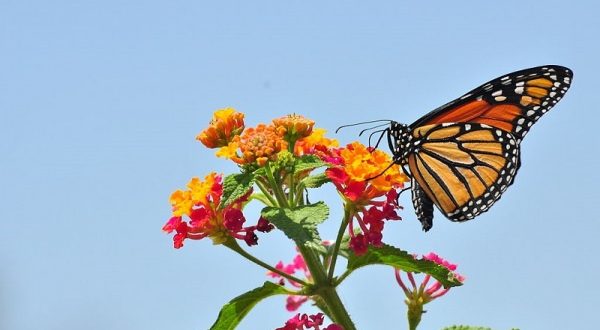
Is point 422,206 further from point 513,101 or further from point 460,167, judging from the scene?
point 513,101

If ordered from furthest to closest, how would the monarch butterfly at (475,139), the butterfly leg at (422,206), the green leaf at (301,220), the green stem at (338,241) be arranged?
1. the monarch butterfly at (475,139)
2. the butterfly leg at (422,206)
3. the green stem at (338,241)
4. the green leaf at (301,220)

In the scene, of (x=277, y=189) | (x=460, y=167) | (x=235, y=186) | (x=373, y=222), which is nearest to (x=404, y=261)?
(x=373, y=222)

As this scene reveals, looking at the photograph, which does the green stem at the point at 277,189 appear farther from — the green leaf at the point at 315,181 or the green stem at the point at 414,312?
the green stem at the point at 414,312

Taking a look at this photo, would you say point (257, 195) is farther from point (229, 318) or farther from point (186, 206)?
point (229, 318)

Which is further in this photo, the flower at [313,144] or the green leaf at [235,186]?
the flower at [313,144]

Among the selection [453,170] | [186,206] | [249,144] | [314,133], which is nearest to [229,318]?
[186,206]

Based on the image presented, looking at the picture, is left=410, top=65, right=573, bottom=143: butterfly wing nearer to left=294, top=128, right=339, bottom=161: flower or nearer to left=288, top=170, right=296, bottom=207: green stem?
left=294, top=128, right=339, bottom=161: flower

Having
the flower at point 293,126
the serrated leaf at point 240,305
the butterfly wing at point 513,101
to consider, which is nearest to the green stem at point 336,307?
the serrated leaf at point 240,305
